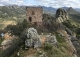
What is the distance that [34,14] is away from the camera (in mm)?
55750

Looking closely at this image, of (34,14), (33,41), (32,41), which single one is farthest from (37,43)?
(34,14)

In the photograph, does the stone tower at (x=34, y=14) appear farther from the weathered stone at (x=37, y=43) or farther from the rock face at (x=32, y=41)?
the weathered stone at (x=37, y=43)

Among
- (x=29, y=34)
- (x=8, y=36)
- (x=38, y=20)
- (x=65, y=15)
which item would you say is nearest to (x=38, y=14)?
(x=38, y=20)

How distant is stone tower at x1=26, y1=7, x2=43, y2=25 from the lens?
5541cm

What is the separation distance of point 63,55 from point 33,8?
21.1m

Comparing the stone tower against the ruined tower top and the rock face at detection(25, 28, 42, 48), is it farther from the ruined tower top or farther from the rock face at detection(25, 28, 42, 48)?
the rock face at detection(25, 28, 42, 48)

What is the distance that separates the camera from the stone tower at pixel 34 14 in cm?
5541

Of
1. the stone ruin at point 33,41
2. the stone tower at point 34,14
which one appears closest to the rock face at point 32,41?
the stone ruin at point 33,41

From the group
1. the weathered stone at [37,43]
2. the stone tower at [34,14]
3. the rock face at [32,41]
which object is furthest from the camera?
the stone tower at [34,14]

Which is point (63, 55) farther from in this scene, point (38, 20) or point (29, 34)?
point (38, 20)

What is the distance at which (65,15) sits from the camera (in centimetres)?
11319

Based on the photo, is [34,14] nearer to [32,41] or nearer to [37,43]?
[32,41]

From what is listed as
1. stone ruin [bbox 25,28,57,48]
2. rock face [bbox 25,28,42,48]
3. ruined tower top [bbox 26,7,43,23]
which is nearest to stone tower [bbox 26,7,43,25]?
ruined tower top [bbox 26,7,43,23]

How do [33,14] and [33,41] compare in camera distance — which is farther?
[33,14]
